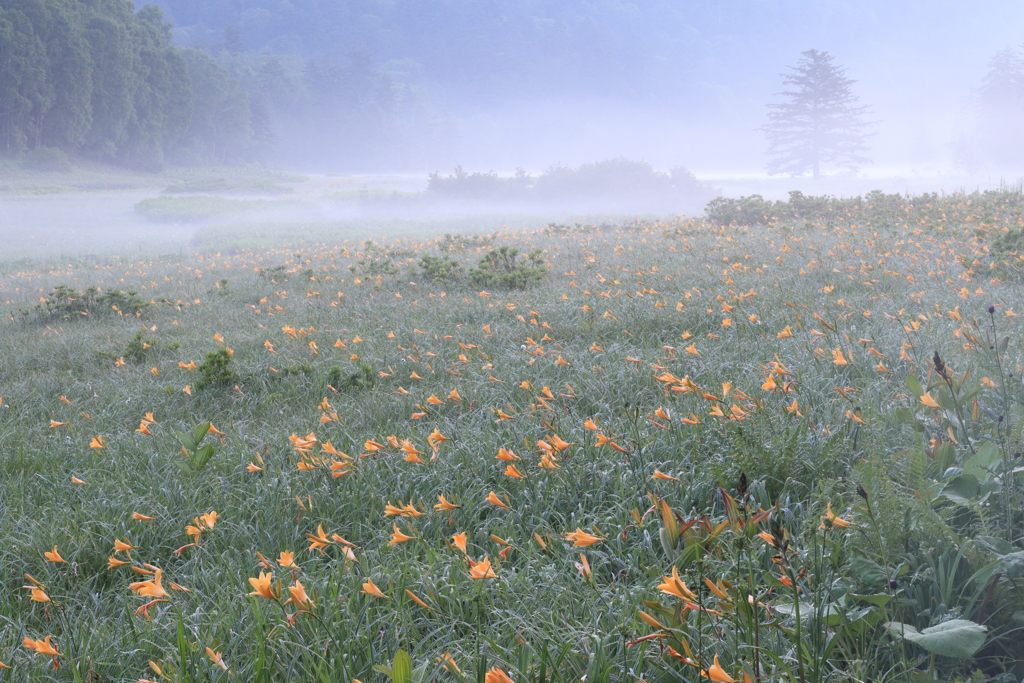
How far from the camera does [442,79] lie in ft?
617

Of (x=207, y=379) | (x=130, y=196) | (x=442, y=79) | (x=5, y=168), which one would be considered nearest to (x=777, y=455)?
(x=207, y=379)

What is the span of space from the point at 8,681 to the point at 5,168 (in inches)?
1858

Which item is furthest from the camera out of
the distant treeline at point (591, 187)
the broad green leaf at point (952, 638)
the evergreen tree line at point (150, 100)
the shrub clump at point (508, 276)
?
the distant treeline at point (591, 187)

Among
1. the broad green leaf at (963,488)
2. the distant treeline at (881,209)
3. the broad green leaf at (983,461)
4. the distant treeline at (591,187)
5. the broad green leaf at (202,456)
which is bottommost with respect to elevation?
the broad green leaf at (202,456)

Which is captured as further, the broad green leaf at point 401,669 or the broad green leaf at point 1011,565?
the broad green leaf at point 1011,565

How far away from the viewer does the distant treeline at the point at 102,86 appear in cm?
3272

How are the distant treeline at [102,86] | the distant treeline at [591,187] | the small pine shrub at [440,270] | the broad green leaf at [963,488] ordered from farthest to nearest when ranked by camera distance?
the distant treeline at [591,187], the distant treeline at [102,86], the small pine shrub at [440,270], the broad green leaf at [963,488]

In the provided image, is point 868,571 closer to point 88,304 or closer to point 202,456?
point 202,456

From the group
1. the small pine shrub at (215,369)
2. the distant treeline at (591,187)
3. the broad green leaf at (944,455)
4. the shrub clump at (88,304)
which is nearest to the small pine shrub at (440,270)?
the shrub clump at (88,304)

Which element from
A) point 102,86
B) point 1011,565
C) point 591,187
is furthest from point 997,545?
point 102,86

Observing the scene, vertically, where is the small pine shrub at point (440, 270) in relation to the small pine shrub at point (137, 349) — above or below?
above

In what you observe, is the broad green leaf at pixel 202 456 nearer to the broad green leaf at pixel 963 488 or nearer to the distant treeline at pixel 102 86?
the broad green leaf at pixel 963 488

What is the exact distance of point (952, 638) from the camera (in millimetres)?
1034

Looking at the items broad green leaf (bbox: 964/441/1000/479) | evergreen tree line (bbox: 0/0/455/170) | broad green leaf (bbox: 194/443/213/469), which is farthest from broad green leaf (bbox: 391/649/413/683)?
evergreen tree line (bbox: 0/0/455/170)
